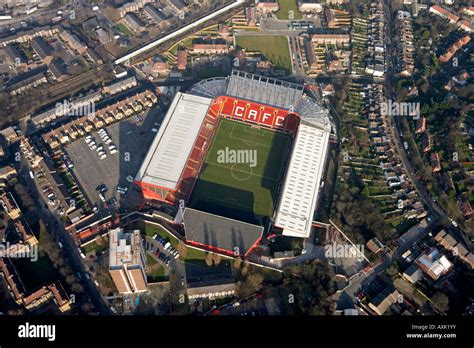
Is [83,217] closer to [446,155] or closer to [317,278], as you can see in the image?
[317,278]

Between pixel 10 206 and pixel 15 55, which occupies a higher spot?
pixel 15 55

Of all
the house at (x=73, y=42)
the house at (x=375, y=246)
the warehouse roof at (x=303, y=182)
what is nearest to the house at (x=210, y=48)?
the house at (x=73, y=42)

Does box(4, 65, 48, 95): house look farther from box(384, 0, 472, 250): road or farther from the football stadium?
box(384, 0, 472, 250): road

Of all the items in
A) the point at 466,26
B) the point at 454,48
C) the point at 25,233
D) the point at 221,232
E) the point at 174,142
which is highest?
the point at 466,26

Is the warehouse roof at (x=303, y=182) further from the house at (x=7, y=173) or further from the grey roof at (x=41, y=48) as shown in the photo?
the grey roof at (x=41, y=48)

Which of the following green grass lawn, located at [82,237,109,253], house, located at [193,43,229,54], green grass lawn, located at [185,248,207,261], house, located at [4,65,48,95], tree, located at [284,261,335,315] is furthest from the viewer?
Result: house, located at [193,43,229,54]

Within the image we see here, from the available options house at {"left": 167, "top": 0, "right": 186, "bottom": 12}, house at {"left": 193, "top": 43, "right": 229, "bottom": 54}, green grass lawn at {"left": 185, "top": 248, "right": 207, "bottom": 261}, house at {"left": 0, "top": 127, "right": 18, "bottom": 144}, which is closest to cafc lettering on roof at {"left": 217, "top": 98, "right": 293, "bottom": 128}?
house at {"left": 193, "top": 43, "right": 229, "bottom": 54}

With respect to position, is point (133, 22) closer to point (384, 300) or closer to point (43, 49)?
point (43, 49)

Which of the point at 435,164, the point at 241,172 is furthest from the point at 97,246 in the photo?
the point at 435,164
